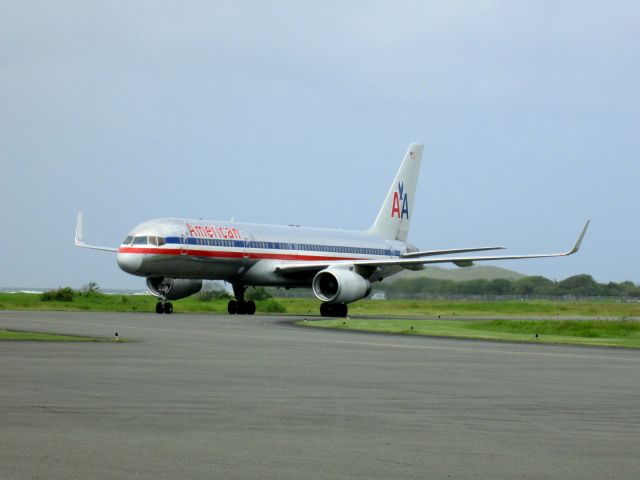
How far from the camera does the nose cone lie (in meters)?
49.8

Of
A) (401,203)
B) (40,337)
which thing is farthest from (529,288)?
(40,337)

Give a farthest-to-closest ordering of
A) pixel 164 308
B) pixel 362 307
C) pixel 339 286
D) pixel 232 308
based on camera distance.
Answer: pixel 362 307 < pixel 232 308 < pixel 339 286 < pixel 164 308

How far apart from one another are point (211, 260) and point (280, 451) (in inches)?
1653

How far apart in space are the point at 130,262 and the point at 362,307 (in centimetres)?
1987

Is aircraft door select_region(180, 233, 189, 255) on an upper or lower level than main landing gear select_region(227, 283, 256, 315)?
upper

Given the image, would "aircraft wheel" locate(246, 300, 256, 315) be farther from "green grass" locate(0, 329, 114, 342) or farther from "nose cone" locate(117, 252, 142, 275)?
"green grass" locate(0, 329, 114, 342)

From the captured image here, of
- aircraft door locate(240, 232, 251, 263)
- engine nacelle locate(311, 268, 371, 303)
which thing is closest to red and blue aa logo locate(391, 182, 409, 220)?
engine nacelle locate(311, 268, 371, 303)

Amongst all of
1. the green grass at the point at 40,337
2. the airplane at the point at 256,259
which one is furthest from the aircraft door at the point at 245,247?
the green grass at the point at 40,337

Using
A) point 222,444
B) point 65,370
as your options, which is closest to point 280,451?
point 222,444

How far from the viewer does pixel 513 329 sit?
41656 millimetres

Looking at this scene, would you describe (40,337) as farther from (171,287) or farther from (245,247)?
(171,287)

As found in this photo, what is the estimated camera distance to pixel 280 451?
10.2 meters

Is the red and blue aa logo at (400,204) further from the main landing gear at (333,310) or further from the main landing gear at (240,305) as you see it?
the main landing gear at (333,310)

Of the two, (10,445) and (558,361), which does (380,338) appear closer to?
(558,361)
